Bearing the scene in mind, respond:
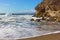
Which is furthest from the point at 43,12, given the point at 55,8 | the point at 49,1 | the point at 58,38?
the point at 58,38

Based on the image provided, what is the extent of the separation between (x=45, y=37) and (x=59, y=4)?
17.5 metres

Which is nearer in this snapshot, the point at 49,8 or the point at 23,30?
the point at 23,30

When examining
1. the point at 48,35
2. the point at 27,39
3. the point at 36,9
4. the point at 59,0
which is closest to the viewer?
the point at 27,39

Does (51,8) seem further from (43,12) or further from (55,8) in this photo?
(43,12)

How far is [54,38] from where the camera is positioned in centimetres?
135

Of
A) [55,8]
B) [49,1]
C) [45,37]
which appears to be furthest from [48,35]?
[49,1]

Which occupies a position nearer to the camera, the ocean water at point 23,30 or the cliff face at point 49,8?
the ocean water at point 23,30

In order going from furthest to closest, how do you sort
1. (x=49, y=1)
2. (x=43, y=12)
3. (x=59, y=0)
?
(x=43, y=12), (x=49, y=1), (x=59, y=0)

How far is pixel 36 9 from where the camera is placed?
23406mm

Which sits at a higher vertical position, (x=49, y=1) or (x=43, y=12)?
(x=49, y=1)

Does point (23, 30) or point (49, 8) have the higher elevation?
point (49, 8)

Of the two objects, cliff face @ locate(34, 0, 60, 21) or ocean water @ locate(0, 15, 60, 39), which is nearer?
ocean water @ locate(0, 15, 60, 39)

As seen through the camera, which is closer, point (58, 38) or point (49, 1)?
point (58, 38)

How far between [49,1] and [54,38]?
19.0m
